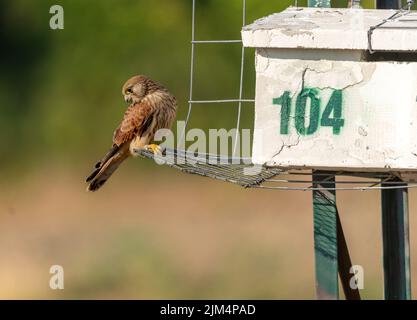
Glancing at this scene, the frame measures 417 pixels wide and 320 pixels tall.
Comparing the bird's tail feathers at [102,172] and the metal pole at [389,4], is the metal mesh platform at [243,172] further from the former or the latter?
the bird's tail feathers at [102,172]

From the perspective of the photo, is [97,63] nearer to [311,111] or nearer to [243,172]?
[243,172]

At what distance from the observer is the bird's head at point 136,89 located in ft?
23.7

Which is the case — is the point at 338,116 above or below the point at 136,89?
below

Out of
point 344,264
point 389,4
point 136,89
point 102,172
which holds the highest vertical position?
point 389,4

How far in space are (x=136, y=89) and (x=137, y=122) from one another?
26 cm

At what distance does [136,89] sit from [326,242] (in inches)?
91.8

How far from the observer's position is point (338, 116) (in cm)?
494

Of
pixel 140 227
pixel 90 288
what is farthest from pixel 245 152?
pixel 140 227

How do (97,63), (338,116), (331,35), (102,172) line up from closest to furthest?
1. (331,35)
2. (338,116)
3. (102,172)
4. (97,63)

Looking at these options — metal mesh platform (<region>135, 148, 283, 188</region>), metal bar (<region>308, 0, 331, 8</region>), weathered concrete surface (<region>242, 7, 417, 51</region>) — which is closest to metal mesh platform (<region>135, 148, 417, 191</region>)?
metal mesh platform (<region>135, 148, 283, 188</region>)

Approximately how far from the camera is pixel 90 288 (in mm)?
9906

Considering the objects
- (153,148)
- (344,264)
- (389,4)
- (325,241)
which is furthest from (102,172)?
(325,241)

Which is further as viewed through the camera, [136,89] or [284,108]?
[136,89]

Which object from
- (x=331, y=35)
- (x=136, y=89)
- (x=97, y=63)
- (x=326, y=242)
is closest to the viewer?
(x=331, y=35)
